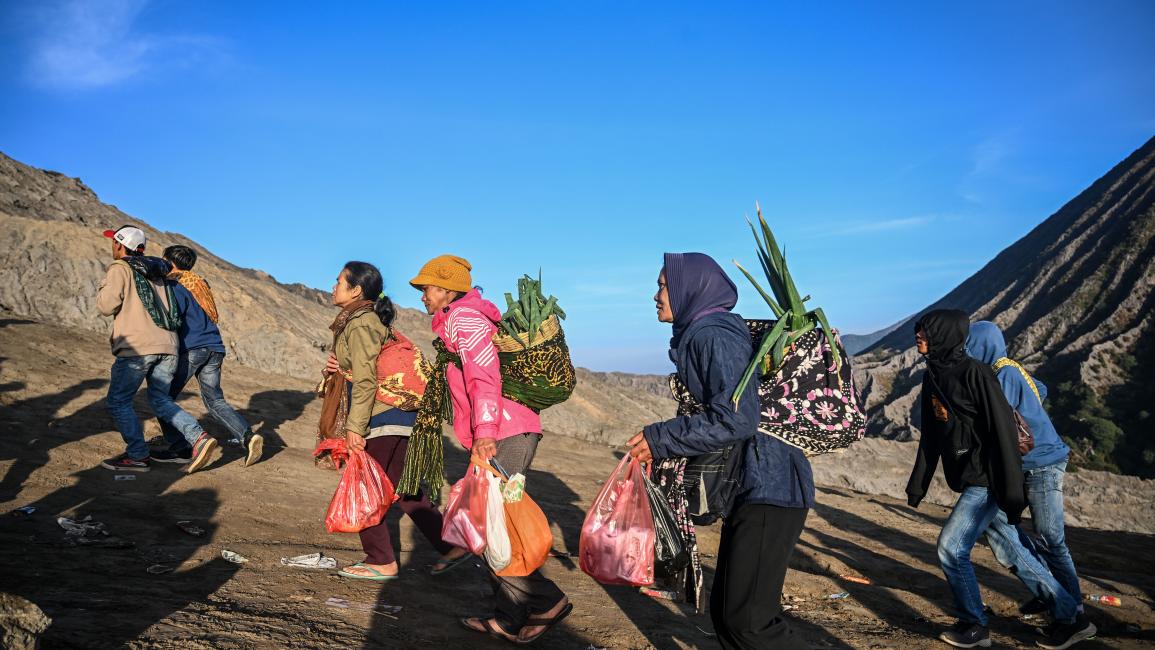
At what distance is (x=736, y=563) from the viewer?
2818 millimetres

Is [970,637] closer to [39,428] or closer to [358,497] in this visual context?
[358,497]

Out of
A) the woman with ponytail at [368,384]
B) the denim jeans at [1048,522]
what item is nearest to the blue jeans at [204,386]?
the woman with ponytail at [368,384]

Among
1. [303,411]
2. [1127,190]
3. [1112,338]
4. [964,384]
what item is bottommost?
[303,411]

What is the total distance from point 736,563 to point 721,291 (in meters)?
1.09

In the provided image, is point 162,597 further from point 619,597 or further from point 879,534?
point 879,534

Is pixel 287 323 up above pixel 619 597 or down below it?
above

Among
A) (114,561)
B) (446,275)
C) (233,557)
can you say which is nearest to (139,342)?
(114,561)

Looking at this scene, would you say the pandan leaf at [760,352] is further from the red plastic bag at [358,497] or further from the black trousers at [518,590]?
the red plastic bag at [358,497]

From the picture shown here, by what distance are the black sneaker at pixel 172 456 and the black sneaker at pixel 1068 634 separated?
701 centimetres

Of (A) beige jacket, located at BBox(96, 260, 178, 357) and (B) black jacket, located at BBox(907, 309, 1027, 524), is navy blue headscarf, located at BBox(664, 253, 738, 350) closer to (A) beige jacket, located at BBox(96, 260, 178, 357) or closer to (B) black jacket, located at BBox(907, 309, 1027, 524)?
(B) black jacket, located at BBox(907, 309, 1027, 524)

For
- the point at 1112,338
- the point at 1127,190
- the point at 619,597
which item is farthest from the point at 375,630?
the point at 1127,190

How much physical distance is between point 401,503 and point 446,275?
1.81 meters

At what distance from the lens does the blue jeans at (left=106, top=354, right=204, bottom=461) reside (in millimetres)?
6230

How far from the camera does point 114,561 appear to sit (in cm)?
430
